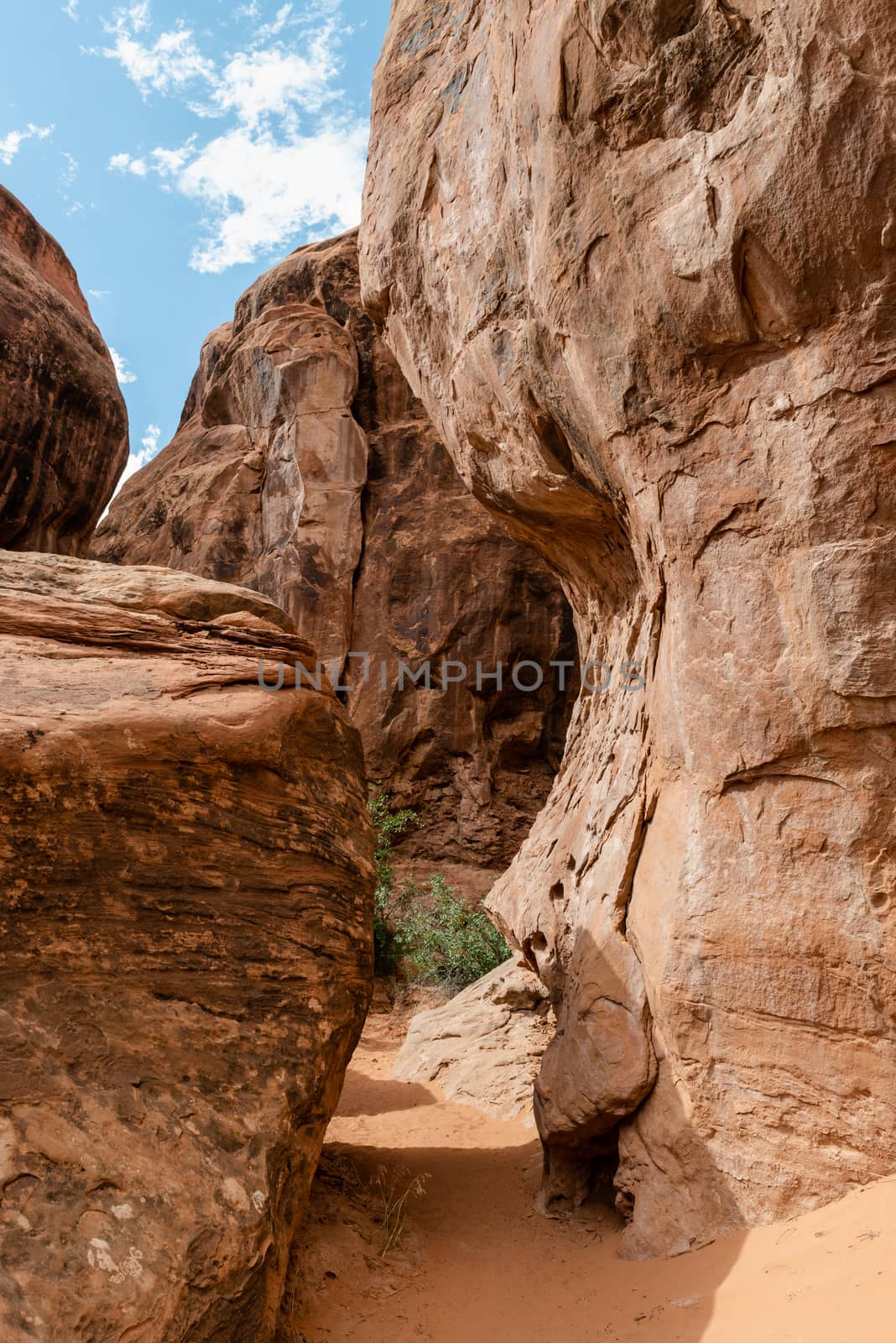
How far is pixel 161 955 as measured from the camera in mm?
3863

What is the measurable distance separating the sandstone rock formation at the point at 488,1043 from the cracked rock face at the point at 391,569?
364cm

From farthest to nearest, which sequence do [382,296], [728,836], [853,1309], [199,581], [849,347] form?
[382,296], [199,581], [728,836], [849,347], [853,1309]

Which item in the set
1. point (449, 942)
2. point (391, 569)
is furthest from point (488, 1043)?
point (391, 569)

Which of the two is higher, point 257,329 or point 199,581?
point 257,329

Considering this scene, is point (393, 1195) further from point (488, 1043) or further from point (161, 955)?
point (488, 1043)

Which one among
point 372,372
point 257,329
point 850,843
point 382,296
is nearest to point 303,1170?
point 850,843

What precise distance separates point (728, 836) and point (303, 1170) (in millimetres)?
2302

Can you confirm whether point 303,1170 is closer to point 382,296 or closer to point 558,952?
point 558,952

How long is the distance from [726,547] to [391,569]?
860cm

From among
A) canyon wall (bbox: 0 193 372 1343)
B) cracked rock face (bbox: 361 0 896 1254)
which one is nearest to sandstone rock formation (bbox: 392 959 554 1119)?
cracked rock face (bbox: 361 0 896 1254)

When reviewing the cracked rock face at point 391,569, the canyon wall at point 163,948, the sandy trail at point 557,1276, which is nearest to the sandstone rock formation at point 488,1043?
the sandy trail at point 557,1276

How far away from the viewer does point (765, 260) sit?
3.95m

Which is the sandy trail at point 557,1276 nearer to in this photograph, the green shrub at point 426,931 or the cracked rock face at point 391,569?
the green shrub at point 426,931

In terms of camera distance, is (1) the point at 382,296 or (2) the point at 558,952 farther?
(1) the point at 382,296
